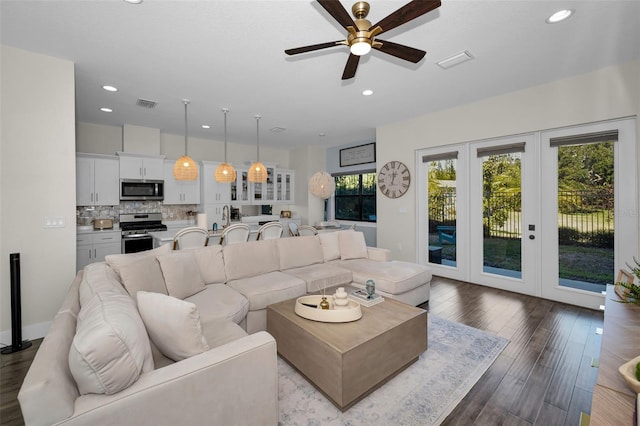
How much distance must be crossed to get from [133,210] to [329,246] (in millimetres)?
4159

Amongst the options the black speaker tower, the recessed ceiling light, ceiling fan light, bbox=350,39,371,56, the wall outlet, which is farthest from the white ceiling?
the black speaker tower

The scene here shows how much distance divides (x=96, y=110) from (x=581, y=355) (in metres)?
6.94

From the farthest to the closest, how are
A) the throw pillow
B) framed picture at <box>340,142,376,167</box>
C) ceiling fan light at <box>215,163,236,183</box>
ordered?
framed picture at <box>340,142,376,167</box>, ceiling fan light at <box>215,163,236,183</box>, the throw pillow

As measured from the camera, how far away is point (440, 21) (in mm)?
2414

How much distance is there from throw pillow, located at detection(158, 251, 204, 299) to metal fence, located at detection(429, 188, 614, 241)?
4.04m

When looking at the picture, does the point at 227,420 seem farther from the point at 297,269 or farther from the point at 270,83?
the point at 270,83

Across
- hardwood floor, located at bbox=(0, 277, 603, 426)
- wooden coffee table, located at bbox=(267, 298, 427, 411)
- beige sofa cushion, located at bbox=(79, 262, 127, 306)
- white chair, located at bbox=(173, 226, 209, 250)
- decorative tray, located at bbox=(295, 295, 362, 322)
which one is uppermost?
white chair, located at bbox=(173, 226, 209, 250)

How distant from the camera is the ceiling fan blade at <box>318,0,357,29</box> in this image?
1.67 meters

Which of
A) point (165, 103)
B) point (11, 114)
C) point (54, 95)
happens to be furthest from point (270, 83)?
point (11, 114)

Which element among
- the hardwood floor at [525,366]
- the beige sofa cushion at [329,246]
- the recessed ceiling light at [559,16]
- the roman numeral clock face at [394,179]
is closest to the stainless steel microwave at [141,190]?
the hardwood floor at [525,366]

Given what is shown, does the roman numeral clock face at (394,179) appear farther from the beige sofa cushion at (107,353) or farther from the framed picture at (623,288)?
the beige sofa cushion at (107,353)

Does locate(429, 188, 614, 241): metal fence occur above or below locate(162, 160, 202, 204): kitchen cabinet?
below

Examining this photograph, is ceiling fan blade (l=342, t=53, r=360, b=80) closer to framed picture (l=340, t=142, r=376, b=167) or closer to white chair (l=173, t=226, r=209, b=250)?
white chair (l=173, t=226, r=209, b=250)

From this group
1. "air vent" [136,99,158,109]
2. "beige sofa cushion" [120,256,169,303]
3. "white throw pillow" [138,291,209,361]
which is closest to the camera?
"white throw pillow" [138,291,209,361]
